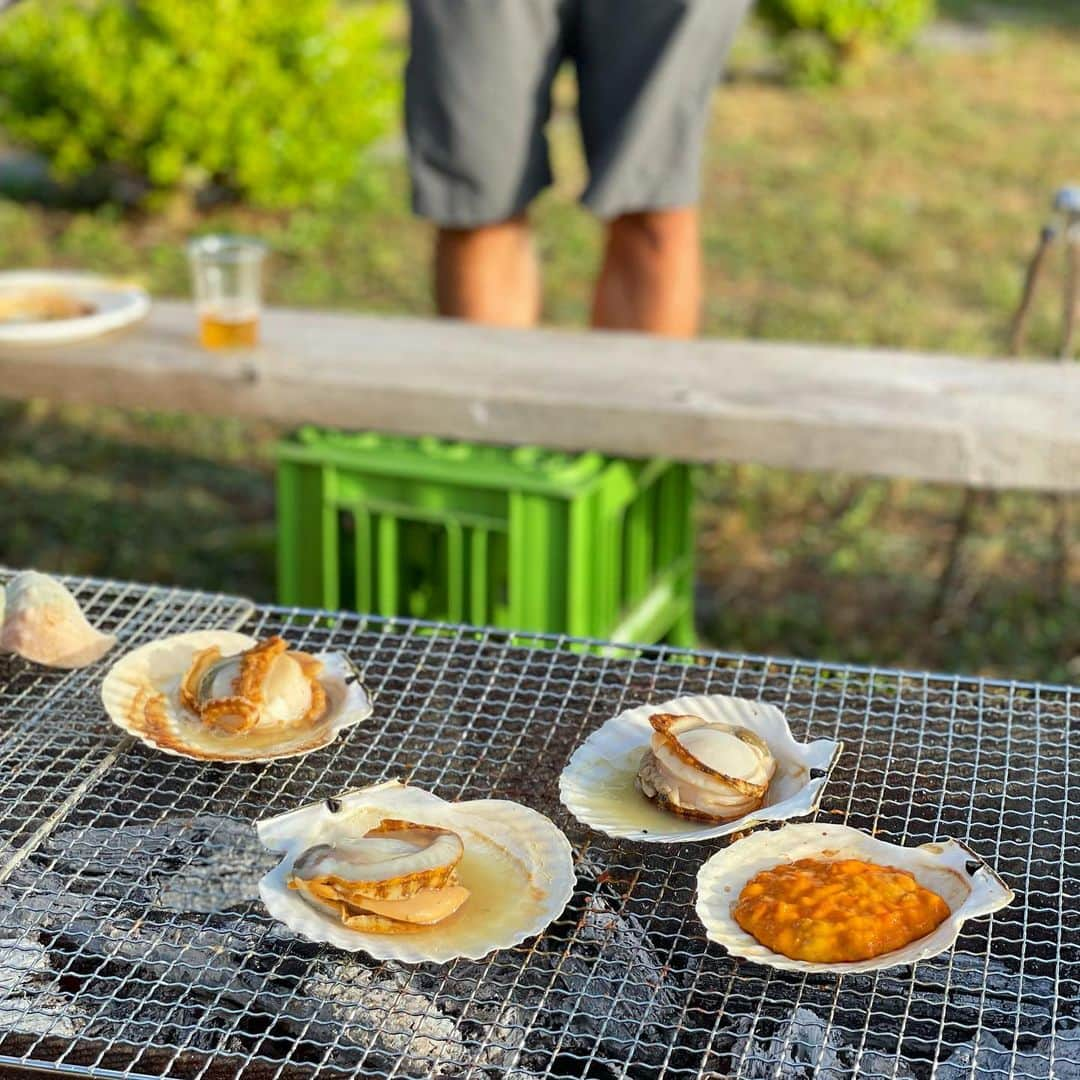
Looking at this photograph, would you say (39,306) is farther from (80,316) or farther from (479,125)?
(479,125)

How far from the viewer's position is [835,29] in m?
9.52

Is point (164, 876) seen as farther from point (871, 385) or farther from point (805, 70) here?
point (805, 70)

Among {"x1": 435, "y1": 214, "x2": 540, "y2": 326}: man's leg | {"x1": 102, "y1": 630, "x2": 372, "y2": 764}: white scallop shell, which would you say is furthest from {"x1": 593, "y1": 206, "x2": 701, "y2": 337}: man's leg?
{"x1": 102, "y1": 630, "x2": 372, "y2": 764}: white scallop shell

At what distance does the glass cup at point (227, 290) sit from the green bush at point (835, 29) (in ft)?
21.7

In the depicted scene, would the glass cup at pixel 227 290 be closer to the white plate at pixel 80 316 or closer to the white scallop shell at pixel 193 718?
the white plate at pixel 80 316

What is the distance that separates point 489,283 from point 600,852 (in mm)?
2267

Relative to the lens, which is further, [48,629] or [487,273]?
[487,273]

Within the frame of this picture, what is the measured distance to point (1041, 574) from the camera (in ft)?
14.8

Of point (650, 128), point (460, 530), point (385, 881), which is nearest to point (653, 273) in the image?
point (650, 128)

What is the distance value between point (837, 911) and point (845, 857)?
140mm

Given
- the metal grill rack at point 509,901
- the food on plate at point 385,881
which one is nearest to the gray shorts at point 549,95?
the metal grill rack at point 509,901

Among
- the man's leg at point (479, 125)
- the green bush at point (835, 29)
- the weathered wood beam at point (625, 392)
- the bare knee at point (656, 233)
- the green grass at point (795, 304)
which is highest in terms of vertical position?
the man's leg at point (479, 125)

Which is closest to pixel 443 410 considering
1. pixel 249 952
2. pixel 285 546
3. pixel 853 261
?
pixel 285 546

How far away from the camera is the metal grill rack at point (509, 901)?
5.42ft
